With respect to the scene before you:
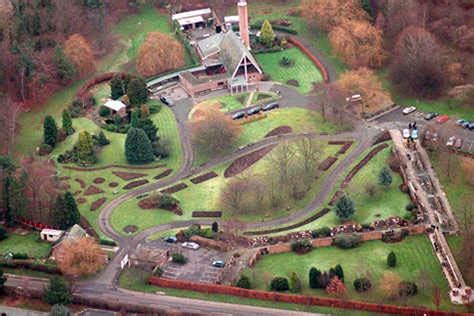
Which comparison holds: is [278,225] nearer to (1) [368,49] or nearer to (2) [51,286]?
(2) [51,286]

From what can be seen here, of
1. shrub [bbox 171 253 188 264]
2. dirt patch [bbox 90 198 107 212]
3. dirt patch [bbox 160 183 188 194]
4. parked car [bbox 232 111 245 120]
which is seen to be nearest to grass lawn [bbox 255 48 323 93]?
parked car [bbox 232 111 245 120]

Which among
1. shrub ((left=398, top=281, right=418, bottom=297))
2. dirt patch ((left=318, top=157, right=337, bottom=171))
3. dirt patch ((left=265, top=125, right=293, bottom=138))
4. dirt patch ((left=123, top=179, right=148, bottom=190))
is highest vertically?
dirt patch ((left=265, top=125, right=293, bottom=138))

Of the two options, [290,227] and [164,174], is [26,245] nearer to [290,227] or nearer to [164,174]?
[164,174]

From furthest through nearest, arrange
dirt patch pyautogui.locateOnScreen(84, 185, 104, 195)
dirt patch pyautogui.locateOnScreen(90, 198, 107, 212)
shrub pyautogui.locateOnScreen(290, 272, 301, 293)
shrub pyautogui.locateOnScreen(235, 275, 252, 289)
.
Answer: dirt patch pyautogui.locateOnScreen(84, 185, 104, 195) < dirt patch pyautogui.locateOnScreen(90, 198, 107, 212) < shrub pyautogui.locateOnScreen(235, 275, 252, 289) < shrub pyautogui.locateOnScreen(290, 272, 301, 293)

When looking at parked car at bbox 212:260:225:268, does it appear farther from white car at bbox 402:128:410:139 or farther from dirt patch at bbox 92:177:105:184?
white car at bbox 402:128:410:139

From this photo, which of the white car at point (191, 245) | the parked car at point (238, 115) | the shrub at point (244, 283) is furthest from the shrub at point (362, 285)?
the parked car at point (238, 115)

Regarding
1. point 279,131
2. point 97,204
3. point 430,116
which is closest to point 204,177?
point 97,204

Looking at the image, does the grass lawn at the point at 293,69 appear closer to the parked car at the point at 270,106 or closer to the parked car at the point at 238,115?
the parked car at the point at 270,106
